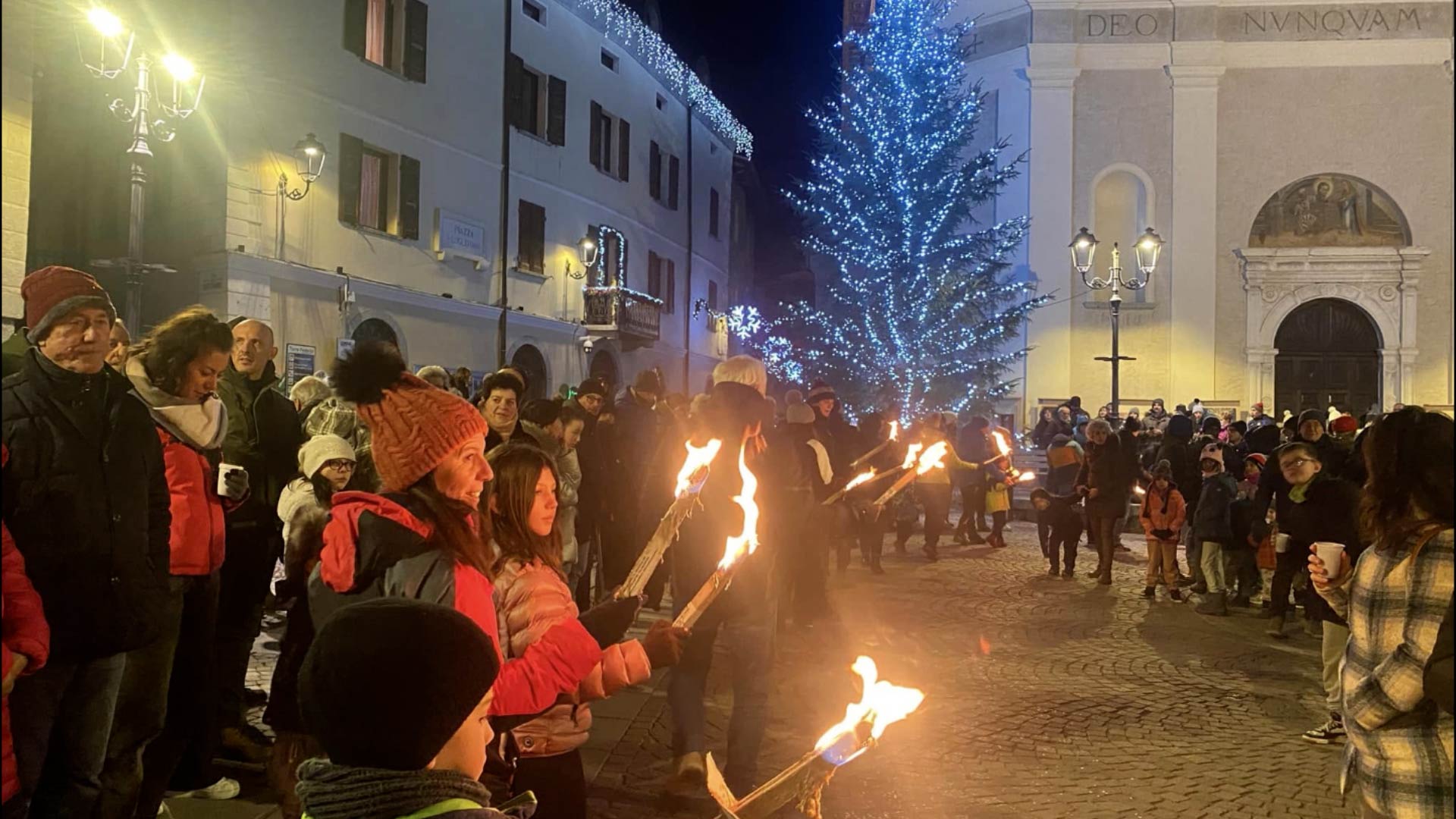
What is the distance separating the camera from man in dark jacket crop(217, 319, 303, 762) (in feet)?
16.1

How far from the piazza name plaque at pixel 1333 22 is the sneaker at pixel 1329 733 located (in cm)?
2664

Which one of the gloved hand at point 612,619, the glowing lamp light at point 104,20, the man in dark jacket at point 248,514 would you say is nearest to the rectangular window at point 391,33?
the glowing lamp light at point 104,20

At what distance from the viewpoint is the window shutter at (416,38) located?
1969cm

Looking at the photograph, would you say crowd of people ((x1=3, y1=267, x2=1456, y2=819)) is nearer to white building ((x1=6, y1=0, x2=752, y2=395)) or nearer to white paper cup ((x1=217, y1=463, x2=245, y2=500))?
white paper cup ((x1=217, y1=463, x2=245, y2=500))

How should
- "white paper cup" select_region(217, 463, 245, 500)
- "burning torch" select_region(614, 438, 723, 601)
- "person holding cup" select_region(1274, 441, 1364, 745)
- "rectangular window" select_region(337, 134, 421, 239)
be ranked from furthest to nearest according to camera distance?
"rectangular window" select_region(337, 134, 421, 239), "person holding cup" select_region(1274, 441, 1364, 745), "white paper cup" select_region(217, 463, 245, 500), "burning torch" select_region(614, 438, 723, 601)

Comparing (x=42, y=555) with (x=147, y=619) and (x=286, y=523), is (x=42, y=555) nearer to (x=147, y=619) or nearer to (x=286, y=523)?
(x=147, y=619)

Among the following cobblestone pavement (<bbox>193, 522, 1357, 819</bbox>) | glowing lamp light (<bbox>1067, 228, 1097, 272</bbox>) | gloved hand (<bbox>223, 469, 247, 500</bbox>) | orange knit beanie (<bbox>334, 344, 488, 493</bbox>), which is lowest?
cobblestone pavement (<bbox>193, 522, 1357, 819</bbox>)

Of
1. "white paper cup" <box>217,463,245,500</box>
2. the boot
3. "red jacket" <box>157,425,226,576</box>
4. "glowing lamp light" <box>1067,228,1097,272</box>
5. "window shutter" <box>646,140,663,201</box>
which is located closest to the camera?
"red jacket" <box>157,425,226,576</box>

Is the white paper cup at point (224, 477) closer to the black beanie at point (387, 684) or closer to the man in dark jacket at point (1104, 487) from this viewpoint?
the black beanie at point (387, 684)

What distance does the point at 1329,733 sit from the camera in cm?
579

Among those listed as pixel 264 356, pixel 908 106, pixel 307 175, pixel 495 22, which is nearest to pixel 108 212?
pixel 307 175

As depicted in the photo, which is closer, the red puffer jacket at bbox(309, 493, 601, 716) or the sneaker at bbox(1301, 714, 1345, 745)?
the red puffer jacket at bbox(309, 493, 601, 716)

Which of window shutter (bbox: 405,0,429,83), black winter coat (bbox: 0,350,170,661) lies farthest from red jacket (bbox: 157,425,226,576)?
window shutter (bbox: 405,0,429,83)

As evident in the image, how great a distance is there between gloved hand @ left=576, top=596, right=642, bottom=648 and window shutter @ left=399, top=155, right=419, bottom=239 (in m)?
18.4
